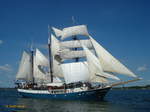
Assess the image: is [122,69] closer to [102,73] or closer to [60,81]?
[102,73]

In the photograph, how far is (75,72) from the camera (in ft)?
201

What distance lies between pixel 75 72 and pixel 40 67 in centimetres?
1535

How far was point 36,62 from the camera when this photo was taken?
71812 mm

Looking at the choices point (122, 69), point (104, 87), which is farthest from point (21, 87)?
point (122, 69)

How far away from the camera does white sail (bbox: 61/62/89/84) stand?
59562 mm

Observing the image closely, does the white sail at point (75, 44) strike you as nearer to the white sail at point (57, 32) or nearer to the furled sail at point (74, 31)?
the furled sail at point (74, 31)

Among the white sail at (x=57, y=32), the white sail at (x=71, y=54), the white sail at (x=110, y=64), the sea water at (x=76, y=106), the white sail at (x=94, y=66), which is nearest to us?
the sea water at (x=76, y=106)

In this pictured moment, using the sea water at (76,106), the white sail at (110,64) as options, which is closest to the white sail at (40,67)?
the sea water at (76,106)

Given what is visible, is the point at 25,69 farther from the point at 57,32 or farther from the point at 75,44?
the point at 75,44

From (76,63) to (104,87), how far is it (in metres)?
12.0

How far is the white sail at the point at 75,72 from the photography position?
59562 mm

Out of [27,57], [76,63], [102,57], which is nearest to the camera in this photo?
[102,57]

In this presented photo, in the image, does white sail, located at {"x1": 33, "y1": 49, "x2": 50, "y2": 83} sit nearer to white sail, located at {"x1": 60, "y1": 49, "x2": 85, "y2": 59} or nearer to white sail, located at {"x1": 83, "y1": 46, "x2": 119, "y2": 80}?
white sail, located at {"x1": 60, "y1": 49, "x2": 85, "y2": 59}

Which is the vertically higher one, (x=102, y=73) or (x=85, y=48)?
(x=85, y=48)
